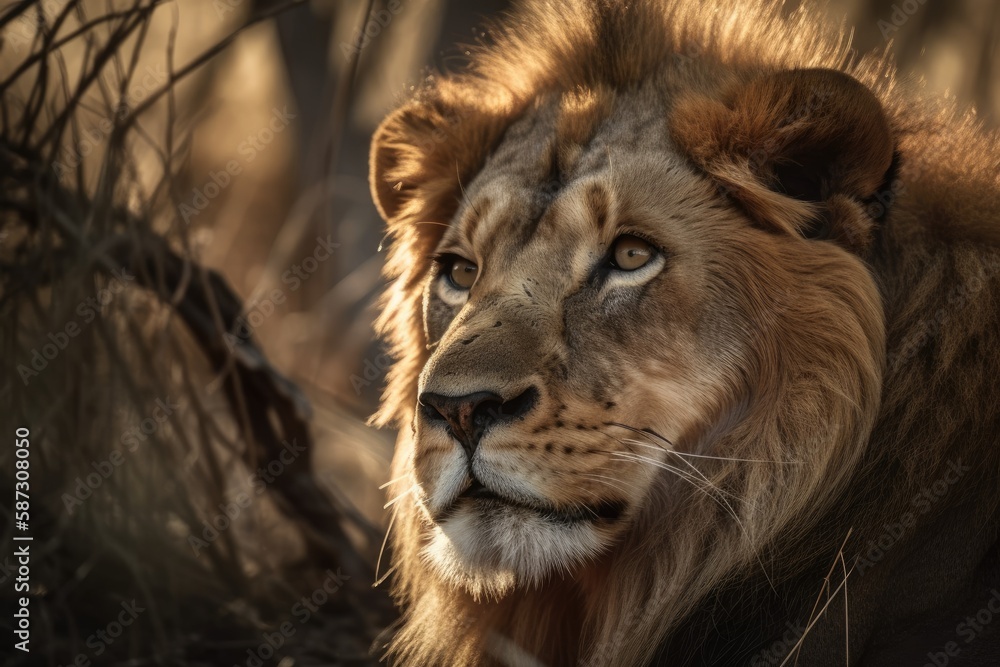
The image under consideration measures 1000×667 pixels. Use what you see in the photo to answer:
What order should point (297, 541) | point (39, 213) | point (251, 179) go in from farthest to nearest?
point (251, 179)
point (297, 541)
point (39, 213)

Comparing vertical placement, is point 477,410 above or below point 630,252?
below

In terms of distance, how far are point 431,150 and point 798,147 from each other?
4.43ft

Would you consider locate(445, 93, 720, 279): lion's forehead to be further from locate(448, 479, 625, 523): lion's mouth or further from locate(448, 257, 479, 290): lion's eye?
locate(448, 479, 625, 523): lion's mouth

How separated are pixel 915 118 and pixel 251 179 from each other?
26.6 ft

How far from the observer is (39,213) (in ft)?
11.7

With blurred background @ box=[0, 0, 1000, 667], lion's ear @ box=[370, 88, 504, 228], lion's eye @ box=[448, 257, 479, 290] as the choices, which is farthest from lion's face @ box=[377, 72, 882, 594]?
blurred background @ box=[0, 0, 1000, 667]

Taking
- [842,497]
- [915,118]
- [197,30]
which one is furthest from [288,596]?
[197,30]

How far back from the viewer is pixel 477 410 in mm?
2549

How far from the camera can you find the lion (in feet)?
8.48

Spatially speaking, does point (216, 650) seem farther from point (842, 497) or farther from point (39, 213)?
point (842, 497)

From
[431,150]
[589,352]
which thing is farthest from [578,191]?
[431,150]

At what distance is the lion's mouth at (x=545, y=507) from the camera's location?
2.59 metres

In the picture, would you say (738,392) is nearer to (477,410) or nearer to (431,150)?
(477,410)

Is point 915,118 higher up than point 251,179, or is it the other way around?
point 915,118
